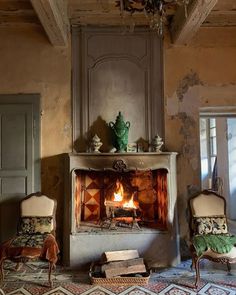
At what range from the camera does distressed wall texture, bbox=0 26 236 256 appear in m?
4.30

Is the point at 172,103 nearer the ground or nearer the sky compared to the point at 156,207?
nearer the sky

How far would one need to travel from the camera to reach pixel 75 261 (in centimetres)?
380

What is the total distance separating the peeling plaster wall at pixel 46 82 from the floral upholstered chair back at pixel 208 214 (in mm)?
1786

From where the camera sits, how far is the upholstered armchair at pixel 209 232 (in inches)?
127

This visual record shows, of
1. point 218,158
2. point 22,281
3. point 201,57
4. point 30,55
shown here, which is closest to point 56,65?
point 30,55

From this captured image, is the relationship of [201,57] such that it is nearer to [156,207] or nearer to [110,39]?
[110,39]

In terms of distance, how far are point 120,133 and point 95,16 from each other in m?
1.62

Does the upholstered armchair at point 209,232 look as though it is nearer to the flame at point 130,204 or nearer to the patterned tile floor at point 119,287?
the patterned tile floor at point 119,287

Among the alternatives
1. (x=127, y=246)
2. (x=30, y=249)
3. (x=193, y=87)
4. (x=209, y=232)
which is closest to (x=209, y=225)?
(x=209, y=232)

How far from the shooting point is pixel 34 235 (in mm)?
3604

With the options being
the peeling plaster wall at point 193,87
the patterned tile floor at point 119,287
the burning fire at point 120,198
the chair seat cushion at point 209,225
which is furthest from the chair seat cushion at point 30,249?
the peeling plaster wall at point 193,87

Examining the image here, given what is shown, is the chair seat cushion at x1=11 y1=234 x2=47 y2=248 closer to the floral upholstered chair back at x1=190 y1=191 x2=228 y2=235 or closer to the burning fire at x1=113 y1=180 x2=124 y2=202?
the burning fire at x1=113 y1=180 x2=124 y2=202

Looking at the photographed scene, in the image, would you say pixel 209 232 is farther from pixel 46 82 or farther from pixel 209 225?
pixel 46 82

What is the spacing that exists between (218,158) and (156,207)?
378 centimetres
